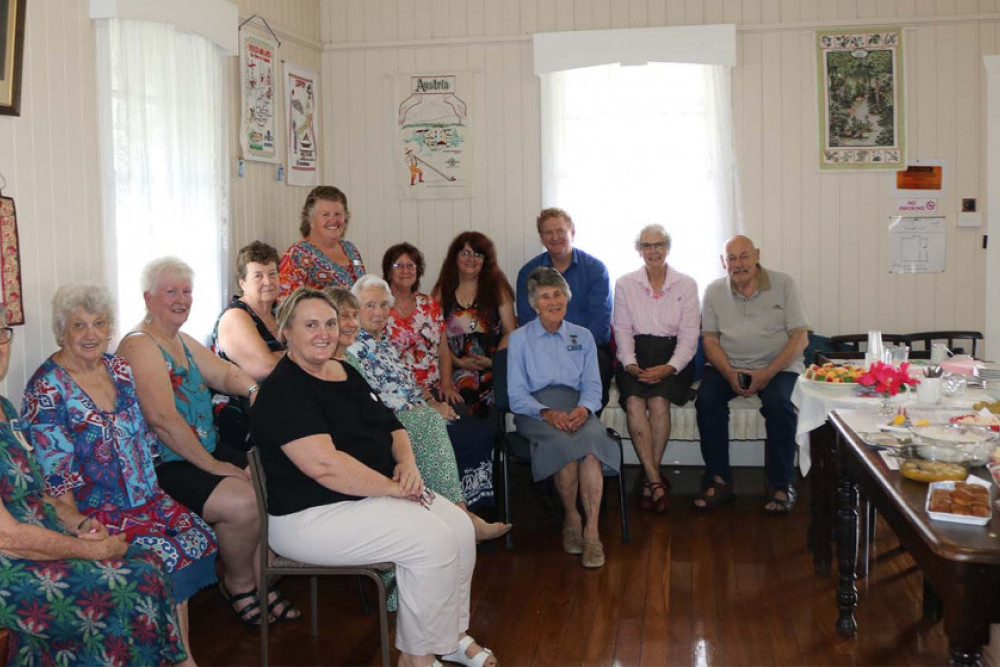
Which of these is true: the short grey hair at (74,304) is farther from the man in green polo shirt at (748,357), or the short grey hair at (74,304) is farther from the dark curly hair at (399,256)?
the man in green polo shirt at (748,357)

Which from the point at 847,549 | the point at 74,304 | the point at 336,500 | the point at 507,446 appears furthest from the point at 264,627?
the point at 847,549

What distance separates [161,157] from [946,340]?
4.13 metres

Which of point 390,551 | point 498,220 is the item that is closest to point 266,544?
point 390,551

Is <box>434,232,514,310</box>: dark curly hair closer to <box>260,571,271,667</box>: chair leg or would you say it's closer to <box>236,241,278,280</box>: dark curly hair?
<box>236,241,278,280</box>: dark curly hair

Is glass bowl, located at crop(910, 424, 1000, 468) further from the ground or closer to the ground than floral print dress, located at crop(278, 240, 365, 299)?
closer to the ground

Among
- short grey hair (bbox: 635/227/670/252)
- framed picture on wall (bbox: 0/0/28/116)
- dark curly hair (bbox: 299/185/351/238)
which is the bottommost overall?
short grey hair (bbox: 635/227/670/252)

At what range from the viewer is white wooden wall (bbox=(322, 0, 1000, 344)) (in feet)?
18.1

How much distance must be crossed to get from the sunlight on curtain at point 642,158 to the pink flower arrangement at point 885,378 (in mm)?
1996

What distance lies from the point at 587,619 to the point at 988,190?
3533mm

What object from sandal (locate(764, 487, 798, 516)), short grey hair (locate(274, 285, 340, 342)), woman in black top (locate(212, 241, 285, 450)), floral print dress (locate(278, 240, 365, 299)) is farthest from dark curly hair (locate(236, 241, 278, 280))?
sandal (locate(764, 487, 798, 516))

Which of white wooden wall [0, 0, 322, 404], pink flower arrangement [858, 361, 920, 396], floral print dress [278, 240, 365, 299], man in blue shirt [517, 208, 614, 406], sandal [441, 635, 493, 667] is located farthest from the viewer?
man in blue shirt [517, 208, 614, 406]

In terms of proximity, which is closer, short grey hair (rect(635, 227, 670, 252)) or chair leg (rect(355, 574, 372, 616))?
chair leg (rect(355, 574, 372, 616))

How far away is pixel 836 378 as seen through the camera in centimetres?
376

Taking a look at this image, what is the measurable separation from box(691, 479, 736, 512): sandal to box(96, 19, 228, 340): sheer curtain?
2409 mm
